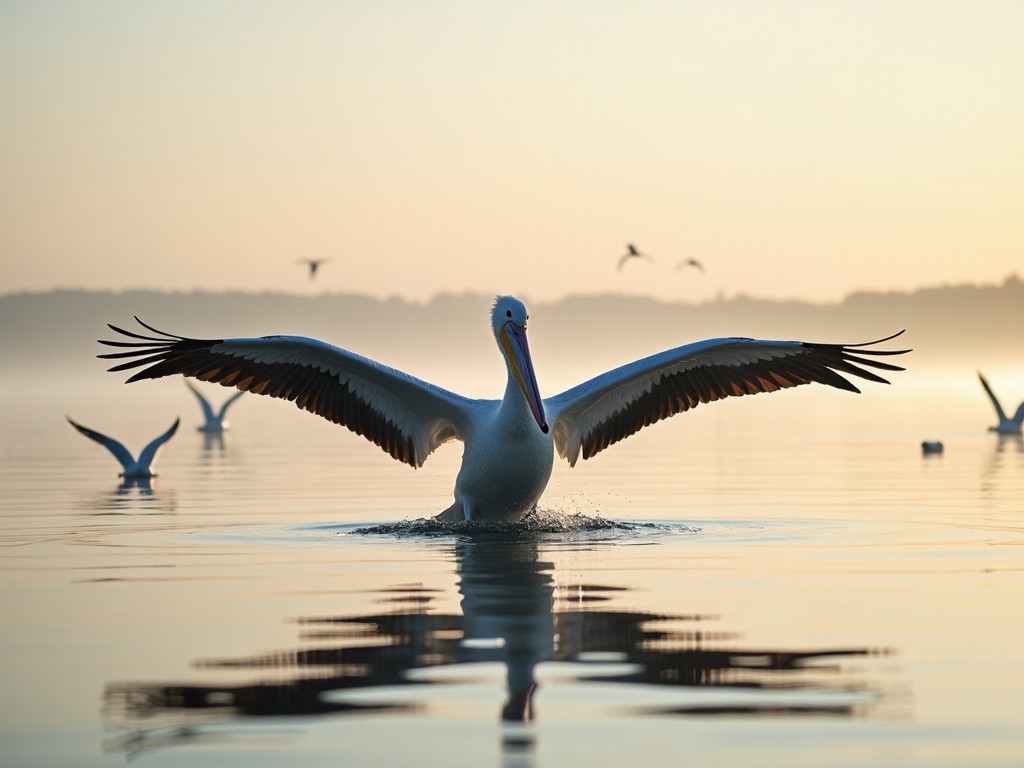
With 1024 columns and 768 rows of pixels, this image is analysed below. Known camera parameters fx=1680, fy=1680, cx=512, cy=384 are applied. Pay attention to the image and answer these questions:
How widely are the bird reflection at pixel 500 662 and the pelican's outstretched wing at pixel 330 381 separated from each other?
5.22 metres

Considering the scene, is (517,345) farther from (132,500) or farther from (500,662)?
(132,500)

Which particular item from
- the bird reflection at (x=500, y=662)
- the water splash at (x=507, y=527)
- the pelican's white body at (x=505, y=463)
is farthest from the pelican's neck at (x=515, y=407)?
the bird reflection at (x=500, y=662)

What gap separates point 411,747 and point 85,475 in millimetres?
19348

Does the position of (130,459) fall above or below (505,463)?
above

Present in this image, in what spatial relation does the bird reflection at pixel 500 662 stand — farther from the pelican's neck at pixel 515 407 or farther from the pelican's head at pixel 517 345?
the pelican's neck at pixel 515 407

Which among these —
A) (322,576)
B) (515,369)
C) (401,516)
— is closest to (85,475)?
(401,516)

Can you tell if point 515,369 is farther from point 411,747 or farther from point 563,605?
point 411,747

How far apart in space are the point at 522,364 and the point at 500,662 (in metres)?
6.35

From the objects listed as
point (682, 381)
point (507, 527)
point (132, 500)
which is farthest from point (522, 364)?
point (132, 500)

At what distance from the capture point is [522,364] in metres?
14.0

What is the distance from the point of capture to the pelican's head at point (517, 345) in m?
13.9

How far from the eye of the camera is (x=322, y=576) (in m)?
11.3

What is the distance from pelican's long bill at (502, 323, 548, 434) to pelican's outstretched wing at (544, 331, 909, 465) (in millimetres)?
1194

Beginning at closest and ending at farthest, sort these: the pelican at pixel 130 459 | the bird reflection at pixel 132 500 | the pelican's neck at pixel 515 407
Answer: the pelican's neck at pixel 515 407 → the bird reflection at pixel 132 500 → the pelican at pixel 130 459
